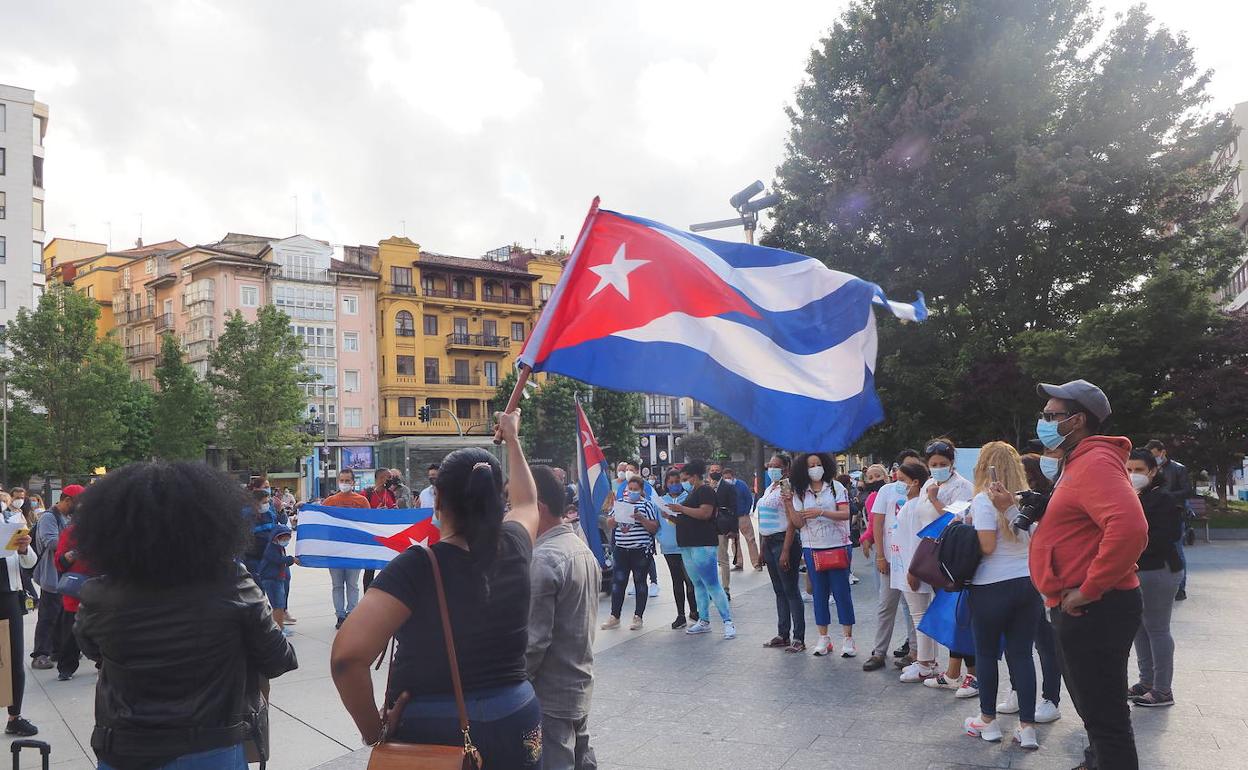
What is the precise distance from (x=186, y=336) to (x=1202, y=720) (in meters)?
70.7

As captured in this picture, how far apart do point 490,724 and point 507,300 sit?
7606 centimetres

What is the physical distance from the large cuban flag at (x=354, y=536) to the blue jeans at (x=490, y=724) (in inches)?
244

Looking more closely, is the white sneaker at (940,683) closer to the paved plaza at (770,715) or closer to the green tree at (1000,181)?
the paved plaza at (770,715)

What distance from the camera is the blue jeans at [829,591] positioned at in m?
9.05

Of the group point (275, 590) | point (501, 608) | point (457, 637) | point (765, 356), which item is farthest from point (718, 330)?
point (275, 590)

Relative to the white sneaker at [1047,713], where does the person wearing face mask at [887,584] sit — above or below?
above

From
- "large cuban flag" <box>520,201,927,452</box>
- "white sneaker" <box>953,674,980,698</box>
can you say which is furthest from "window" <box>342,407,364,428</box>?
"large cuban flag" <box>520,201,927,452</box>

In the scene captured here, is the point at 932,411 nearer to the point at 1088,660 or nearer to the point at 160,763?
the point at 1088,660

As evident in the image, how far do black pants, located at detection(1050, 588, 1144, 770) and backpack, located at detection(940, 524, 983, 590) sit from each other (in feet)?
5.59

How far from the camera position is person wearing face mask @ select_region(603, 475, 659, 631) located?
1138cm

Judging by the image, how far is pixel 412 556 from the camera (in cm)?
294

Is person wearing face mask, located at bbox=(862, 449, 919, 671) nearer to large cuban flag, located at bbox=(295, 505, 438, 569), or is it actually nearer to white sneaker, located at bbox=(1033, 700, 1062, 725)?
white sneaker, located at bbox=(1033, 700, 1062, 725)

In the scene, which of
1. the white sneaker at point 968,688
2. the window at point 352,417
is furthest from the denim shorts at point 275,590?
the window at point 352,417

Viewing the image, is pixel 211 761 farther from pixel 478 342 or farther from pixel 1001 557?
pixel 478 342
